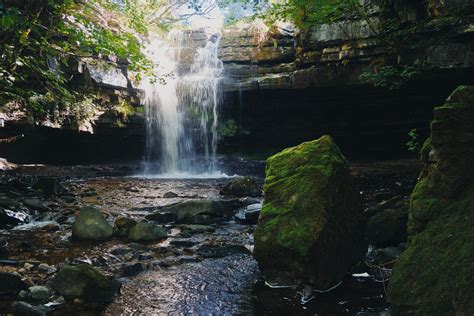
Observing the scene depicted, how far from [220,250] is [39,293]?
2482mm

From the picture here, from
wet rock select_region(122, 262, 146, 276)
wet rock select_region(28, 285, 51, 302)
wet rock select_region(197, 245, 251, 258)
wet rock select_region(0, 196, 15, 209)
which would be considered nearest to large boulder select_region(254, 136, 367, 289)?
wet rock select_region(197, 245, 251, 258)

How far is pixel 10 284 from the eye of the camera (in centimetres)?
363

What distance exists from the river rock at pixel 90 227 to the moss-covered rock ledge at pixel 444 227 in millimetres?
4522

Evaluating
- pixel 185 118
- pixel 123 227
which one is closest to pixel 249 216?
pixel 123 227

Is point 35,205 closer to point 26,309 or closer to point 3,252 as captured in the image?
point 3,252

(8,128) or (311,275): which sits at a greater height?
(8,128)

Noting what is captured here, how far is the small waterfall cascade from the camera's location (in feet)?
57.6

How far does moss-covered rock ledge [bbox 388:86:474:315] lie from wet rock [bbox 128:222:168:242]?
12.5 feet

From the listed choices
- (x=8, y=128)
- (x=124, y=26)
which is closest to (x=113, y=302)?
(x=8, y=128)

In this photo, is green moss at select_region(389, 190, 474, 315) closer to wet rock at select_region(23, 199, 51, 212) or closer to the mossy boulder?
the mossy boulder

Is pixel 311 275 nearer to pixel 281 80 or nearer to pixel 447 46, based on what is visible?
pixel 447 46

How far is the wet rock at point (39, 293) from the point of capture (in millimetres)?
3488

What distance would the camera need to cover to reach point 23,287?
3.68 m

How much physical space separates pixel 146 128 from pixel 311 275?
49.5ft
